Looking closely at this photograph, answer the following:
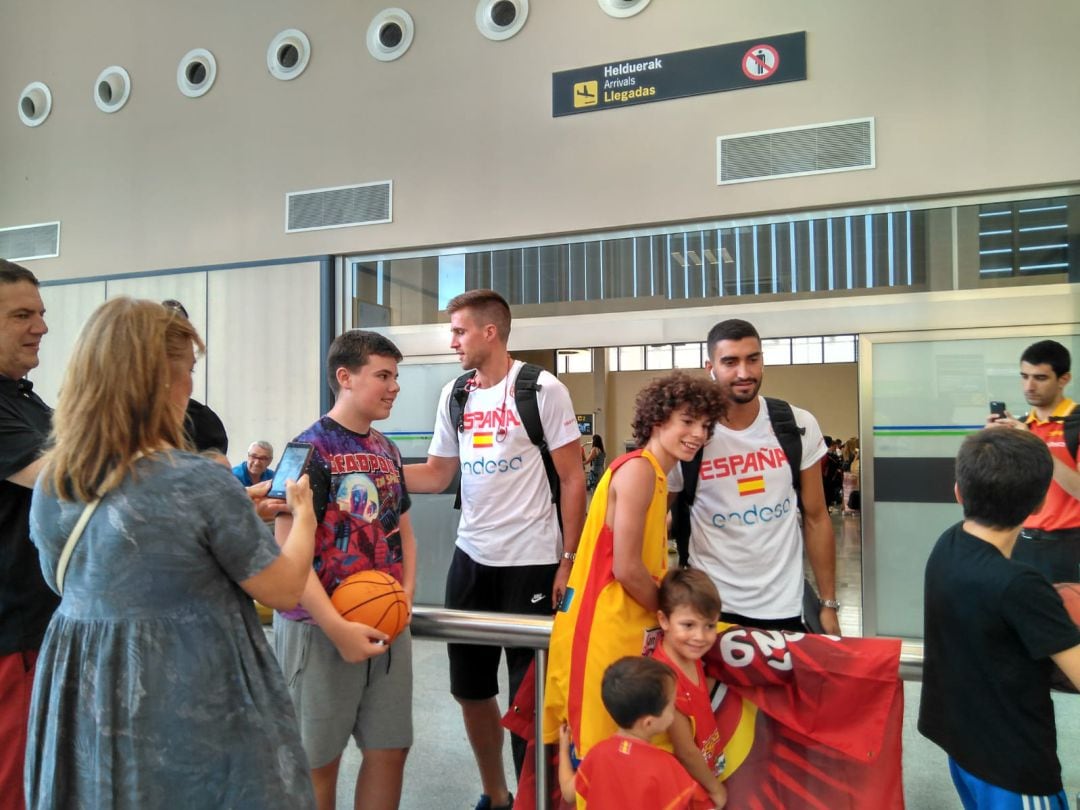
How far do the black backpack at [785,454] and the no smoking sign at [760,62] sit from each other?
3864 mm

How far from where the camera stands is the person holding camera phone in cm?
363

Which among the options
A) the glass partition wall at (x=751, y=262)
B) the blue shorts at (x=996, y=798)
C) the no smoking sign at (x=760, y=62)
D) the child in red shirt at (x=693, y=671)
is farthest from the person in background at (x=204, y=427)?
the no smoking sign at (x=760, y=62)

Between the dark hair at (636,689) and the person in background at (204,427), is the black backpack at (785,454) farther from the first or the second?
the person in background at (204,427)

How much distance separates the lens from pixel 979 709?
5.13 feet

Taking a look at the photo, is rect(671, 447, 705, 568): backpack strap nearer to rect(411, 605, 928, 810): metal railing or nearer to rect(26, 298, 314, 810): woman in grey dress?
rect(411, 605, 928, 810): metal railing

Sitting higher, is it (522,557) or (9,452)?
(9,452)

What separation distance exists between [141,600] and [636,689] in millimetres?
1055

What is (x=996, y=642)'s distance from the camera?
5.02 ft

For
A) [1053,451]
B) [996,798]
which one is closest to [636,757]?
[996,798]

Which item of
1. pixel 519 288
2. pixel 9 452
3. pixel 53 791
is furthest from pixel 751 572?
pixel 519 288

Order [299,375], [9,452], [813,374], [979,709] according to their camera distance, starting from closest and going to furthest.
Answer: [979,709] → [9,452] → [299,375] → [813,374]

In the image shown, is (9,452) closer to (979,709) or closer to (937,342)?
(979,709)

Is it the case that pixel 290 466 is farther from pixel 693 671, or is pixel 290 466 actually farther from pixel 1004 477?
pixel 1004 477

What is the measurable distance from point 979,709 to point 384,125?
20.7ft
